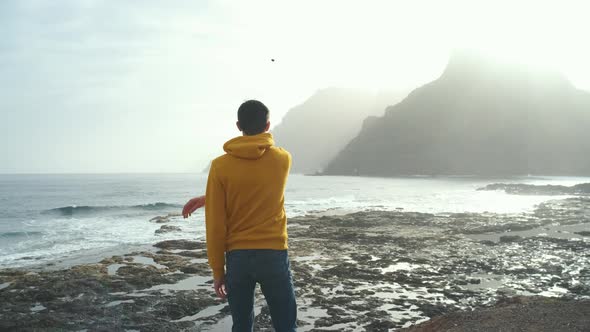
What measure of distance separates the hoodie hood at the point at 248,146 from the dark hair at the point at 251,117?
12 centimetres

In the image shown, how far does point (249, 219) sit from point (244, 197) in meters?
0.18

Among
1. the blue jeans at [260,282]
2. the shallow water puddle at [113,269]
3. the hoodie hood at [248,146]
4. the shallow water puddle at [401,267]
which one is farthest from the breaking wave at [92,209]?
the hoodie hood at [248,146]

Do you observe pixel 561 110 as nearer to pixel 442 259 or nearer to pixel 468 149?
pixel 468 149

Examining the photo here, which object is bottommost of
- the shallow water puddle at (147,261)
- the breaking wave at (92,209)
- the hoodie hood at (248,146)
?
the breaking wave at (92,209)

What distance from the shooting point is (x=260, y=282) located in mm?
3244

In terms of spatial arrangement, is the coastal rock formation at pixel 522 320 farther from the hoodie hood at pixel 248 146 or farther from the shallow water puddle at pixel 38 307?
the shallow water puddle at pixel 38 307

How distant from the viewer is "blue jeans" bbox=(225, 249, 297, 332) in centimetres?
320

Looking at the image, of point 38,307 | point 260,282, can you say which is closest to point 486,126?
point 38,307

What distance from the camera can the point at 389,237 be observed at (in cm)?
2048

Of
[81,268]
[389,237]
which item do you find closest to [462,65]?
[389,237]

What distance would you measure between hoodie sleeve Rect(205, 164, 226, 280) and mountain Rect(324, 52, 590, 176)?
132 meters

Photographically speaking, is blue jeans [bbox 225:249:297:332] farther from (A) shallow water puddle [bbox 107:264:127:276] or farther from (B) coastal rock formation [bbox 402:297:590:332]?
(A) shallow water puddle [bbox 107:264:127:276]

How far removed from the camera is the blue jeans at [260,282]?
126 inches

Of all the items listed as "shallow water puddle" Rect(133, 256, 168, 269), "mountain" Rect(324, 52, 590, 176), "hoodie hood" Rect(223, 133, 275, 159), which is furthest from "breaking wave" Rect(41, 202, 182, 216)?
"mountain" Rect(324, 52, 590, 176)
